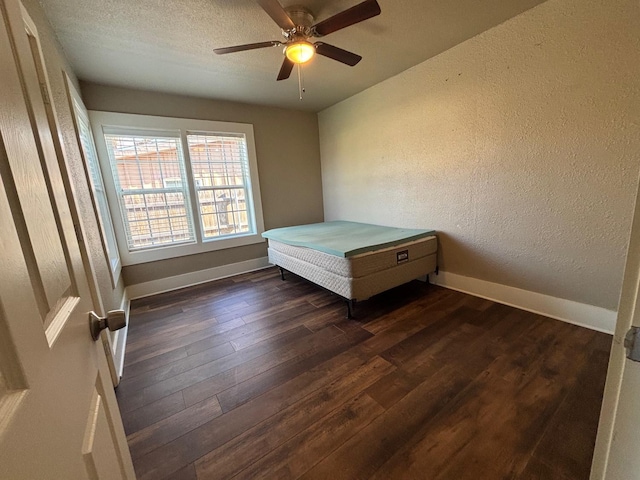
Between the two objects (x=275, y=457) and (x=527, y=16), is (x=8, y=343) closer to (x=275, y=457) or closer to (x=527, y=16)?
(x=275, y=457)

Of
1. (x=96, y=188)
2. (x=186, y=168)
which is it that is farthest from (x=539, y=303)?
(x=96, y=188)

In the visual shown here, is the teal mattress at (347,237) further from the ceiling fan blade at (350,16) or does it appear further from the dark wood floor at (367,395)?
the ceiling fan blade at (350,16)

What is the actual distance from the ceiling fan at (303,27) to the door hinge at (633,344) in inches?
70.3

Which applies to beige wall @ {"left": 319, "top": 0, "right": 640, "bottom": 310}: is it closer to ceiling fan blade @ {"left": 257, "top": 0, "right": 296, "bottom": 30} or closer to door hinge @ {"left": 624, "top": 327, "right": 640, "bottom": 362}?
ceiling fan blade @ {"left": 257, "top": 0, "right": 296, "bottom": 30}

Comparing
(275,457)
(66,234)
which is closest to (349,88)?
(66,234)

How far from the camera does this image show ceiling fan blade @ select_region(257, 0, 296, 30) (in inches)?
57.4

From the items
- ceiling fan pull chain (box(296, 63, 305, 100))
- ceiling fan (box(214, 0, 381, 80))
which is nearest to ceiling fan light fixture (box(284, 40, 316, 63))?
ceiling fan (box(214, 0, 381, 80))

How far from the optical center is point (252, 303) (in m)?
2.86

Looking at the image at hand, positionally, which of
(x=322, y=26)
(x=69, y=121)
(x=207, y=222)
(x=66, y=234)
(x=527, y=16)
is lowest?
(x=207, y=222)

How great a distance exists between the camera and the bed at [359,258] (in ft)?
7.68

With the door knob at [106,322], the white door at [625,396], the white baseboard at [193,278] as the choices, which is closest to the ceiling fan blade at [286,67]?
the door knob at [106,322]

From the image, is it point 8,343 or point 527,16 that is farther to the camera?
point 527,16

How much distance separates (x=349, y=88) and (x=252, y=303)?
2855 millimetres

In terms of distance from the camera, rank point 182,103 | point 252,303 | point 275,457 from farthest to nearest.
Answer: point 182,103
point 252,303
point 275,457
